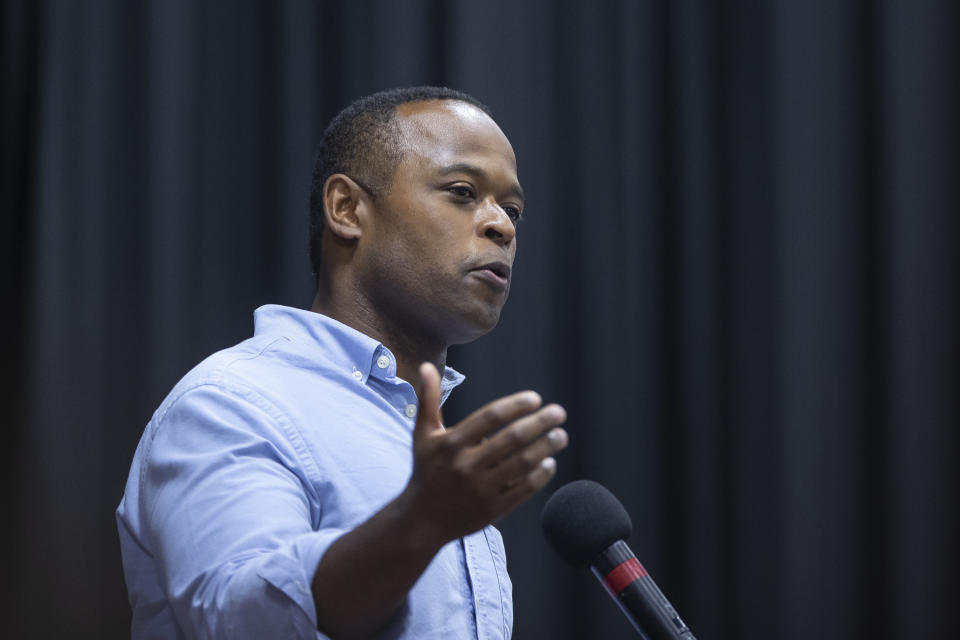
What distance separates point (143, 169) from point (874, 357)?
5.60ft

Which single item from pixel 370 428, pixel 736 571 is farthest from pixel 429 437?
pixel 736 571

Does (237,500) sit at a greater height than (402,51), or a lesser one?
lesser

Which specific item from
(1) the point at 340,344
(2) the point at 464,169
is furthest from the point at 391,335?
(2) the point at 464,169

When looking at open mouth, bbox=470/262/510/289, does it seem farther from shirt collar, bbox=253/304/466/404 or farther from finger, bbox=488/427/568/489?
finger, bbox=488/427/568/489

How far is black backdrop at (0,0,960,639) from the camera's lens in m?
1.75

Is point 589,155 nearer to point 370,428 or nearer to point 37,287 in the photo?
point 370,428

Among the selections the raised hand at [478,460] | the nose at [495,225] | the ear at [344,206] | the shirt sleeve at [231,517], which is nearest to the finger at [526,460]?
the raised hand at [478,460]

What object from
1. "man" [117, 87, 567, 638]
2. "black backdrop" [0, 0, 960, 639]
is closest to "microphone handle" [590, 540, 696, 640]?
"man" [117, 87, 567, 638]

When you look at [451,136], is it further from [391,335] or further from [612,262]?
[612,262]

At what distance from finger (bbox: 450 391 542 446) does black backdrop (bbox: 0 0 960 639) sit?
4.06ft

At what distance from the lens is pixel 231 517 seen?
2.40 ft

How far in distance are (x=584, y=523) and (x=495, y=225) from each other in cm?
51

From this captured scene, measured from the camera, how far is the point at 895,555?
Result: 1731 millimetres

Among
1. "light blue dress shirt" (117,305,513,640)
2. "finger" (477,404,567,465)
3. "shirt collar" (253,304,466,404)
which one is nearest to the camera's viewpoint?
"finger" (477,404,567,465)
